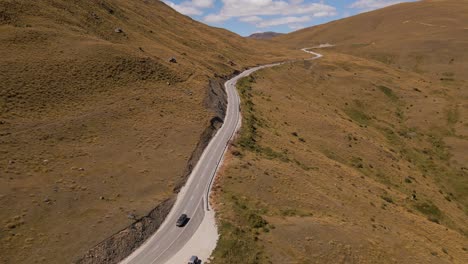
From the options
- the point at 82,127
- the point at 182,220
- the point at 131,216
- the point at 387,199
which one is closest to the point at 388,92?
the point at 387,199

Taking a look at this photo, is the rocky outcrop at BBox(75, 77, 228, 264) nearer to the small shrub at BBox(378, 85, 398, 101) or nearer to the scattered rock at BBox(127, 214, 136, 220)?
the scattered rock at BBox(127, 214, 136, 220)

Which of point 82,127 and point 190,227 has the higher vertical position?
point 82,127

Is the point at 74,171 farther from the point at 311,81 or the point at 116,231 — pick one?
the point at 311,81

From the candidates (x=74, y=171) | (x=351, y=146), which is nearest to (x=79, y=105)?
(x=74, y=171)

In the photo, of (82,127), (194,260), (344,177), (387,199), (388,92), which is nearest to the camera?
(194,260)

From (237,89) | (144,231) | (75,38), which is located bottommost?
(144,231)

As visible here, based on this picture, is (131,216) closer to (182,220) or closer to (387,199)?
(182,220)

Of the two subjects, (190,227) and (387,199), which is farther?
(387,199)
